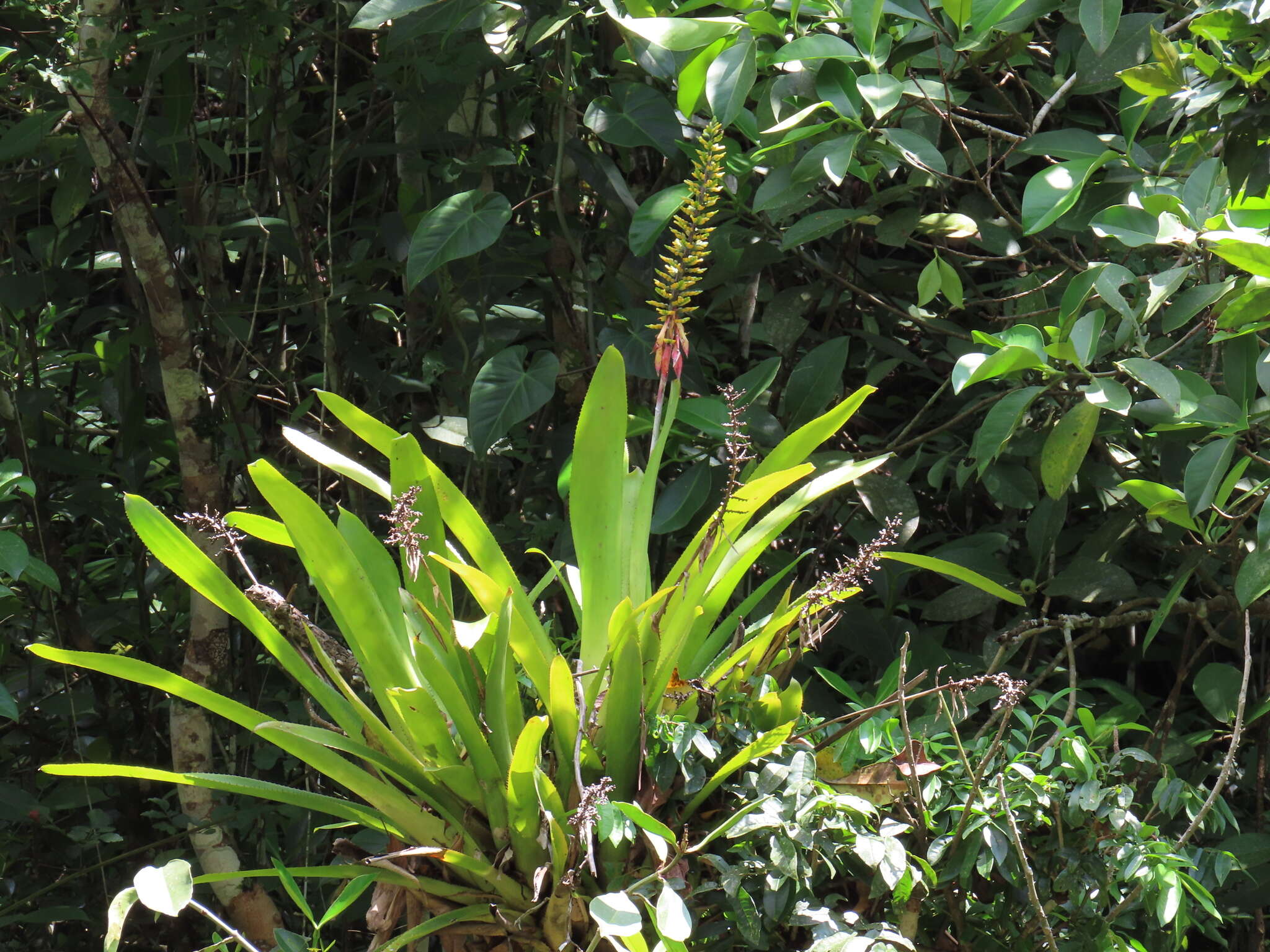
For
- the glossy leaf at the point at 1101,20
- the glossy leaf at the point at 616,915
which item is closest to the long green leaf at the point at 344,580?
the glossy leaf at the point at 616,915

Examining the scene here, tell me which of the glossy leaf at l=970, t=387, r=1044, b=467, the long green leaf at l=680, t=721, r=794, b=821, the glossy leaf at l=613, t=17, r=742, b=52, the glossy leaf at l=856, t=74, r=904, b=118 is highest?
the glossy leaf at l=613, t=17, r=742, b=52

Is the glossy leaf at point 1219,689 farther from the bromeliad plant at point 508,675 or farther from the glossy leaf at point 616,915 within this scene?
the glossy leaf at point 616,915

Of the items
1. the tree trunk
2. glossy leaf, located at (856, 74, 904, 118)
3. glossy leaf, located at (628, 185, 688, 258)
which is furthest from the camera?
the tree trunk

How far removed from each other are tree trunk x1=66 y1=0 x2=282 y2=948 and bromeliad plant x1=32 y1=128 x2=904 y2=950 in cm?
53

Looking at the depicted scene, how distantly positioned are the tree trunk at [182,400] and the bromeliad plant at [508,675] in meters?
0.53

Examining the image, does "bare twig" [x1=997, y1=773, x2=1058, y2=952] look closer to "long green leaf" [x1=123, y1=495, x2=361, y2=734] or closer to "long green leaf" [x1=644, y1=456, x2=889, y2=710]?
"long green leaf" [x1=644, y1=456, x2=889, y2=710]

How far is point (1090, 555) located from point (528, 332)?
2.52 feet

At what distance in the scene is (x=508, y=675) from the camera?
83cm

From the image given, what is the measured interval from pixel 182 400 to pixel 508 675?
739 mm

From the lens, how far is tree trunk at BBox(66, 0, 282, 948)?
4.24 feet

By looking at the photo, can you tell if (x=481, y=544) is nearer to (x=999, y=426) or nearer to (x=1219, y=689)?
(x=999, y=426)

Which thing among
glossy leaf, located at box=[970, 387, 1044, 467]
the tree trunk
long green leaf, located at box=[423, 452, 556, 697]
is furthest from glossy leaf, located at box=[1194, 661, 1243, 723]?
the tree trunk

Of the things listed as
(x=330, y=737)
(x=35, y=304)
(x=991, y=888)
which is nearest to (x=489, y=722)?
(x=330, y=737)

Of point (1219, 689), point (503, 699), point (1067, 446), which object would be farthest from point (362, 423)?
point (1219, 689)
